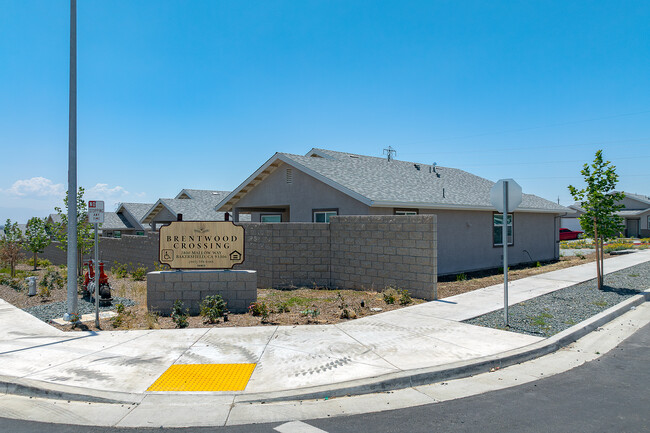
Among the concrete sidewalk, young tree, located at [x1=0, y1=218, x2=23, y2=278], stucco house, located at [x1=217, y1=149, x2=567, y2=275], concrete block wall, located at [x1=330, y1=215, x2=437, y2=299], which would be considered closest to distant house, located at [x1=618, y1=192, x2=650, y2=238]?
stucco house, located at [x1=217, y1=149, x2=567, y2=275]

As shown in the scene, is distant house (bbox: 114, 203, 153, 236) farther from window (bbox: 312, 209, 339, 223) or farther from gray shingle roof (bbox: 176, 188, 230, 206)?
window (bbox: 312, 209, 339, 223)

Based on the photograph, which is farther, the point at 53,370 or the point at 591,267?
the point at 591,267

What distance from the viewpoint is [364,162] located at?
2047 centimetres

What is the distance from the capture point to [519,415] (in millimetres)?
4914

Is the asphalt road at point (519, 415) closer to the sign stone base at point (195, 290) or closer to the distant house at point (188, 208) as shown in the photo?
the sign stone base at point (195, 290)

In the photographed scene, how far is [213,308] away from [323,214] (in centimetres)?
775

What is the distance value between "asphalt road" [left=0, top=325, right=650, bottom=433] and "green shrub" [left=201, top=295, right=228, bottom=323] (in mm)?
4564

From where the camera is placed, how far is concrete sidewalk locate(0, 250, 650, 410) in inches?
228

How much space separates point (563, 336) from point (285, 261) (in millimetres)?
8428

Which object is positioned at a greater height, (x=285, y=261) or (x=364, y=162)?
(x=364, y=162)

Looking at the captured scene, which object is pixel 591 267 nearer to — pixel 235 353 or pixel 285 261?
pixel 285 261

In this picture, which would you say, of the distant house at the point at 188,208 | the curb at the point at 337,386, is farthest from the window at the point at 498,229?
the distant house at the point at 188,208

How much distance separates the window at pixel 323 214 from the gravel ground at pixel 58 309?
280 inches

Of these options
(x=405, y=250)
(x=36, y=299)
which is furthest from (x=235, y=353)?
(x=36, y=299)
